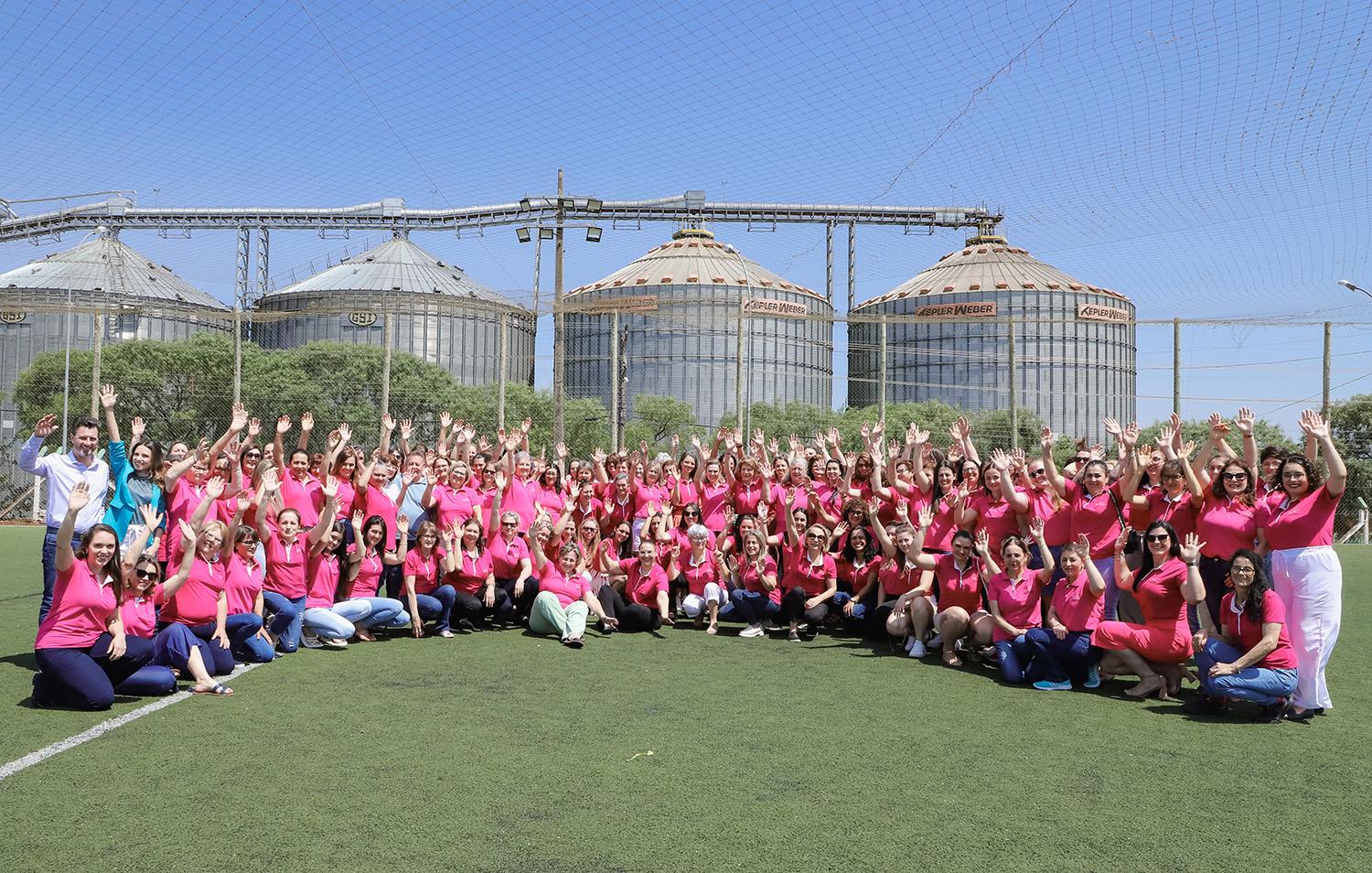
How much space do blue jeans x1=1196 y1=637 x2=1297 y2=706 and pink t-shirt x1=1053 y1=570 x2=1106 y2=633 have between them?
965 millimetres

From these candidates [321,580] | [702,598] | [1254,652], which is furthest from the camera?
[702,598]

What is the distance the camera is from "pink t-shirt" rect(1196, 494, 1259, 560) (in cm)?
689

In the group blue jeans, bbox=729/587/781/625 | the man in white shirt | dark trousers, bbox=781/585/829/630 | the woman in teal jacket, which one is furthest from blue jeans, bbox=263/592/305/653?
dark trousers, bbox=781/585/829/630

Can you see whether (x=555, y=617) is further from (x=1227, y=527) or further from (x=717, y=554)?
(x=1227, y=527)

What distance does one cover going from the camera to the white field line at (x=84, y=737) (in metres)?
4.78

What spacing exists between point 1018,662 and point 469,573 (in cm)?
465

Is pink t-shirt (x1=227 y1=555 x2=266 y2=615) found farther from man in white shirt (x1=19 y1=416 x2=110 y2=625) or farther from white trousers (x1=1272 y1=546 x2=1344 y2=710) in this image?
white trousers (x1=1272 y1=546 x2=1344 y2=710)

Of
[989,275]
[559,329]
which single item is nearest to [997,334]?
[989,275]

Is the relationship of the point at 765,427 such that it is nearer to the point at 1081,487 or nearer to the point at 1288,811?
the point at 1081,487

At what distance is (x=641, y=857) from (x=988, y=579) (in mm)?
4904

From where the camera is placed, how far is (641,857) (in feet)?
12.6

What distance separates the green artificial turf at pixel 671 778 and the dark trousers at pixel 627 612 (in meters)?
2.06

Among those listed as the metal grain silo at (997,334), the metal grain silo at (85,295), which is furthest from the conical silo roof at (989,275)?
the metal grain silo at (85,295)

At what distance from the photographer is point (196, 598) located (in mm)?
7098
